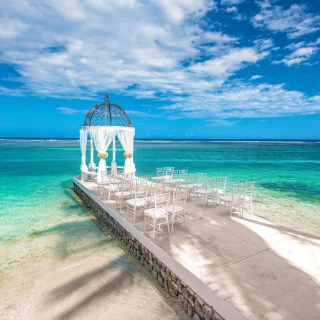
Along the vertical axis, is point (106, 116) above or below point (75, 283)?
above

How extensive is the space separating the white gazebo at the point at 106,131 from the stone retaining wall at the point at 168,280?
15.0 ft

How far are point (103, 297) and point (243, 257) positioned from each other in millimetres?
2912

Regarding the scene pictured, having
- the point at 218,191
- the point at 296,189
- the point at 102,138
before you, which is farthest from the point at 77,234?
the point at 296,189

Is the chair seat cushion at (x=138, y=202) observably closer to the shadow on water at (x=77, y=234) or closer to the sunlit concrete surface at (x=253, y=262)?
the sunlit concrete surface at (x=253, y=262)

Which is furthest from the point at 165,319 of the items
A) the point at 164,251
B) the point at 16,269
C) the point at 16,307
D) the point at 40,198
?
the point at 40,198

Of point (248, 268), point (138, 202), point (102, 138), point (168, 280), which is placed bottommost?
point (168, 280)

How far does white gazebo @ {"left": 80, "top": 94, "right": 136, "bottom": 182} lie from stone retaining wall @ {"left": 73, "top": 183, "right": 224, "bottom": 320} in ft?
15.0

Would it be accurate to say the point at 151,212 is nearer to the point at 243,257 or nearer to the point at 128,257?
A: the point at 128,257

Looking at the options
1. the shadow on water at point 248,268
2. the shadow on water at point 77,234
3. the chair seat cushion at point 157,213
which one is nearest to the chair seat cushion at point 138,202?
the chair seat cushion at point 157,213

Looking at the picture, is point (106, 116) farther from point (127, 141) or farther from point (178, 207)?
point (178, 207)

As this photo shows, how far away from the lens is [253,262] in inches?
177

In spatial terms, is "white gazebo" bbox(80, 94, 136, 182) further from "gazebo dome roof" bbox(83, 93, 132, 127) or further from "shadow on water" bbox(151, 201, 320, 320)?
"shadow on water" bbox(151, 201, 320, 320)

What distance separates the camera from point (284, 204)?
35.5 feet

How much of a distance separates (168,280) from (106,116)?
9.39 m
